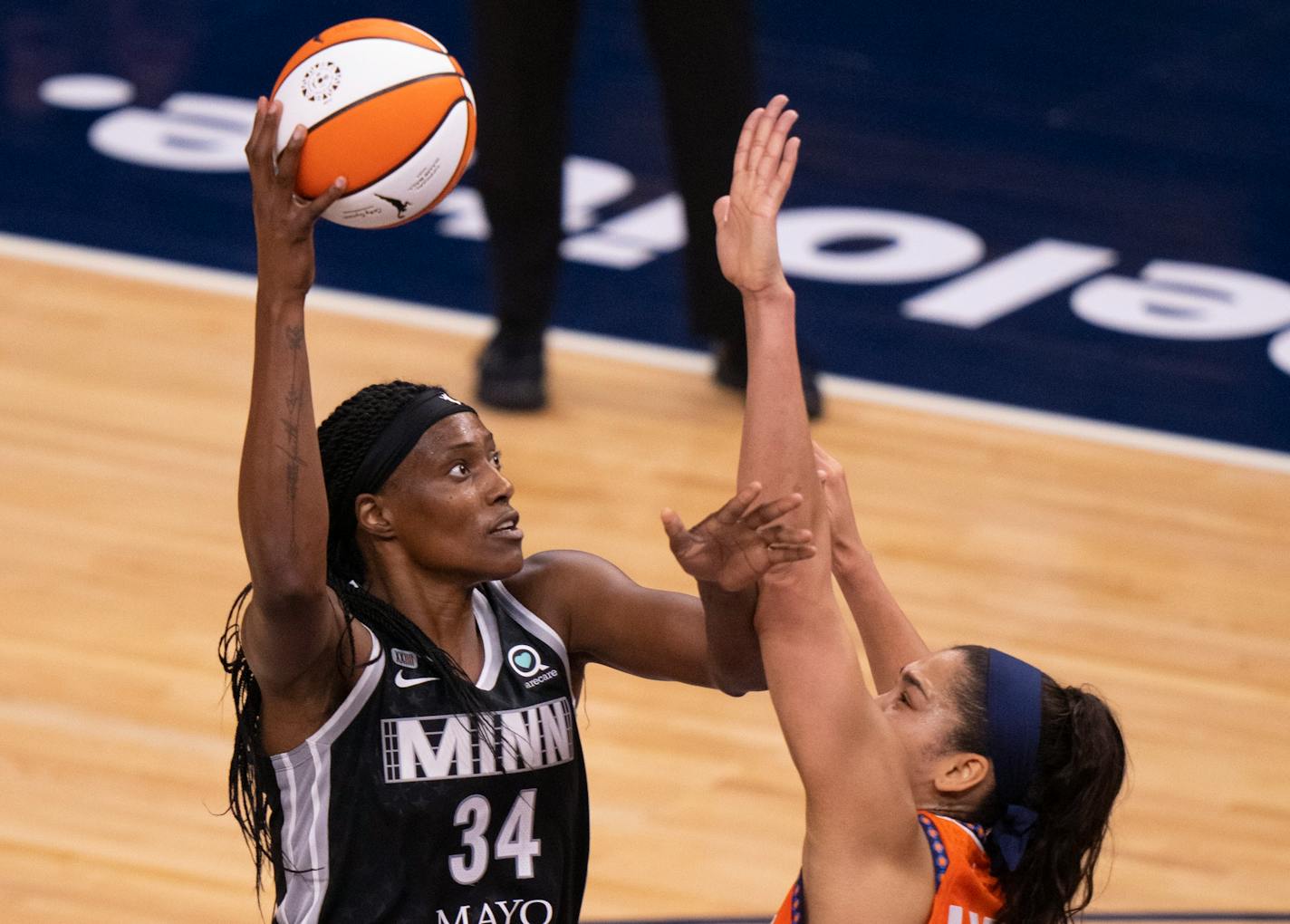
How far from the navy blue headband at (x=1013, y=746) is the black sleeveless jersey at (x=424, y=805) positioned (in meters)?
0.59

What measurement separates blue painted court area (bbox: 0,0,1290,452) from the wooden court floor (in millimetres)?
496

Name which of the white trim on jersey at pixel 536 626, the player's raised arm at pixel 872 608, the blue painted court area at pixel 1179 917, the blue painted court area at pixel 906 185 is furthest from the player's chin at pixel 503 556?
the blue painted court area at pixel 906 185

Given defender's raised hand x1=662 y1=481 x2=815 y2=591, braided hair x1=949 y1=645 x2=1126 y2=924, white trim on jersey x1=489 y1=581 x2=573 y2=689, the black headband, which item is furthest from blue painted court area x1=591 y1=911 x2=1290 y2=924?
defender's raised hand x1=662 y1=481 x2=815 y2=591

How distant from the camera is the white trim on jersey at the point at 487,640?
3.01m

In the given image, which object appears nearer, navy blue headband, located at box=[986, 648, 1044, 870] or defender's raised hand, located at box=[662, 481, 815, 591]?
defender's raised hand, located at box=[662, 481, 815, 591]

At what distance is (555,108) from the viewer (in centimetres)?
677

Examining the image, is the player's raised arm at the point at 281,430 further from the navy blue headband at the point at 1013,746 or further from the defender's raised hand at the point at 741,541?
the navy blue headband at the point at 1013,746

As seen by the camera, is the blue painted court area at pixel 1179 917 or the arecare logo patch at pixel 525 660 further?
the blue painted court area at pixel 1179 917

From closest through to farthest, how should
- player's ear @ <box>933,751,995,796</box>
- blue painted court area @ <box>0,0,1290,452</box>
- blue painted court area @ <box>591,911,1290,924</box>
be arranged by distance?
player's ear @ <box>933,751,995,796</box>, blue painted court area @ <box>591,911,1290,924</box>, blue painted court area @ <box>0,0,1290,452</box>

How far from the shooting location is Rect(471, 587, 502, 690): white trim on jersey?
301 cm

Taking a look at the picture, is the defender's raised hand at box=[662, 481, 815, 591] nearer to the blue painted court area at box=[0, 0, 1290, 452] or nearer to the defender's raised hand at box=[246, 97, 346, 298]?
the defender's raised hand at box=[246, 97, 346, 298]

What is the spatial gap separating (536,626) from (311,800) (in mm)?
423

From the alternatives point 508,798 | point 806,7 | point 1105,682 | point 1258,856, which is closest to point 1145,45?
point 806,7

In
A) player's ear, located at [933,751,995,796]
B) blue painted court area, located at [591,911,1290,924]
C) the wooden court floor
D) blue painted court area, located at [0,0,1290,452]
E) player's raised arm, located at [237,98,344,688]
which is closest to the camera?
player's raised arm, located at [237,98,344,688]
